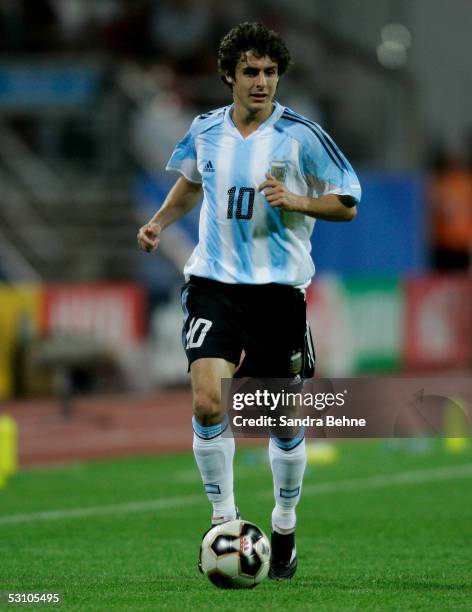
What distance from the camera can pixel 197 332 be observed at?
6953mm

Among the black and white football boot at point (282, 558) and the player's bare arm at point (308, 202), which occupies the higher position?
the player's bare arm at point (308, 202)

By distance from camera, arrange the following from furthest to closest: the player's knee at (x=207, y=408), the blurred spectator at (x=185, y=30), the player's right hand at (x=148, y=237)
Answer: the blurred spectator at (x=185, y=30) < the player's right hand at (x=148, y=237) < the player's knee at (x=207, y=408)

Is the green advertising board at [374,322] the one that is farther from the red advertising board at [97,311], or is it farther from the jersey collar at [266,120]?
the jersey collar at [266,120]

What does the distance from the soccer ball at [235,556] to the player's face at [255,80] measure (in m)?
1.87

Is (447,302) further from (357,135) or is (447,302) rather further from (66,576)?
(66,576)

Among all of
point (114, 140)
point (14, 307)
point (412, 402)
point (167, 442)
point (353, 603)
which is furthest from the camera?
point (114, 140)

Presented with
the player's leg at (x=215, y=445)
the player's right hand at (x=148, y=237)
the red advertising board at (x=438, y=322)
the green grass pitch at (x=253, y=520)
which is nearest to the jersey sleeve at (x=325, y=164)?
the player's right hand at (x=148, y=237)

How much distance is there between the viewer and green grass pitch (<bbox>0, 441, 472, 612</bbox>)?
6652mm

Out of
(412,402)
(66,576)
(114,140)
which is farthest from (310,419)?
(114,140)

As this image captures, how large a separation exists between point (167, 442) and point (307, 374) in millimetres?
8699

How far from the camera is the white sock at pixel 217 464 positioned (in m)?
6.95

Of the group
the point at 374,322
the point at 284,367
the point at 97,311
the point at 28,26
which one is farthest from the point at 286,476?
the point at 28,26

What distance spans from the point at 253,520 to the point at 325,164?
336 centimetres

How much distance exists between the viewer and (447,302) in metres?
22.9
